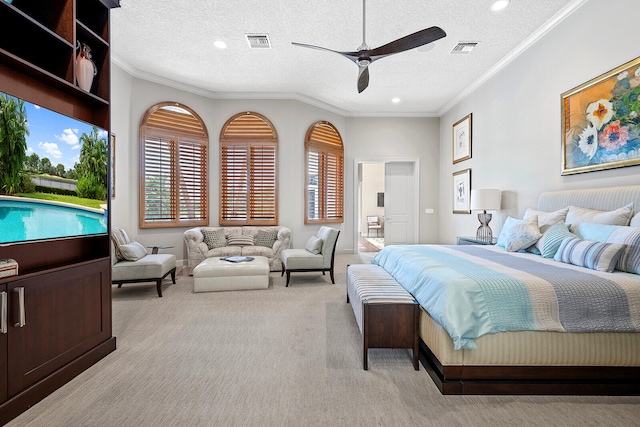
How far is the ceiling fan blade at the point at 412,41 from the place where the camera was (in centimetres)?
266

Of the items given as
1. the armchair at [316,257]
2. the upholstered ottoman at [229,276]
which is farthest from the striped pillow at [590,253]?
the upholstered ottoman at [229,276]

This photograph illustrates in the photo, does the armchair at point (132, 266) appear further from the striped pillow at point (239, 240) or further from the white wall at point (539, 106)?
the white wall at point (539, 106)

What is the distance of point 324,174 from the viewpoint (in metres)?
7.09

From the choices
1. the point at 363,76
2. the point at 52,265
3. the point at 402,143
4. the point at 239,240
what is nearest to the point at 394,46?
the point at 363,76

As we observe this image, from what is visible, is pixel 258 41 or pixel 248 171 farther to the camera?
pixel 248 171

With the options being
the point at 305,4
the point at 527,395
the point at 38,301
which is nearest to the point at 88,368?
the point at 38,301

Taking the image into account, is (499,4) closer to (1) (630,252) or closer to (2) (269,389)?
(1) (630,252)

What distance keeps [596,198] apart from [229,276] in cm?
439

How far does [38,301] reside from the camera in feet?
6.61

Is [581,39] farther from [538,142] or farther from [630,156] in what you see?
[630,156]

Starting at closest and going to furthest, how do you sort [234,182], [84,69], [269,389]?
[269,389] → [84,69] → [234,182]

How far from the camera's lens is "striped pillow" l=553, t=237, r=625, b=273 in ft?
7.45

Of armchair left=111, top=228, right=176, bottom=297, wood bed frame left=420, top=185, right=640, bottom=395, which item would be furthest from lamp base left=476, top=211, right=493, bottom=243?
armchair left=111, top=228, right=176, bottom=297

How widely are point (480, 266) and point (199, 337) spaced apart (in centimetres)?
255
